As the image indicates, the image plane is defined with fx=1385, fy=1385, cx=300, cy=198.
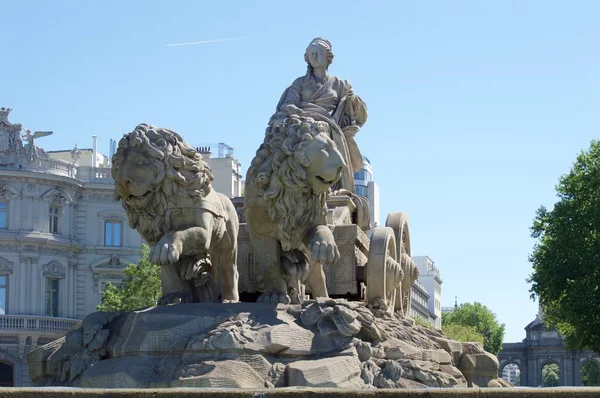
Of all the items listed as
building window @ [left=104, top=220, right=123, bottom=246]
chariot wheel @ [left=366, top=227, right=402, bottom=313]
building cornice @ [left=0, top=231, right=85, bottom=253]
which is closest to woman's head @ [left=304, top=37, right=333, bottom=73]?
chariot wheel @ [left=366, top=227, right=402, bottom=313]

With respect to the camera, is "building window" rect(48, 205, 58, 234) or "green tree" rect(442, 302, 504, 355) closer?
"building window" rect(48, 205, 58, 234)

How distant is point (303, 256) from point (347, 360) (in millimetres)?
2271

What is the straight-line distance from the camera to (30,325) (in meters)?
64.3

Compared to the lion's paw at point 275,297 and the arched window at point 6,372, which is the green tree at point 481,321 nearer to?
the arched window at point 6,372

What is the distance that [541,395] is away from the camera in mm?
11414

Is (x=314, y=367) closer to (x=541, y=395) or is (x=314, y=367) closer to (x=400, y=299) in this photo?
(x=541, y=395)

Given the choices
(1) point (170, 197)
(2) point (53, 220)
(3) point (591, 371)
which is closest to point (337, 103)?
(1) point (170, 197)

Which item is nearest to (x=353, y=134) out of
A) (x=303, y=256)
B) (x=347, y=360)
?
(x=303, y=256)

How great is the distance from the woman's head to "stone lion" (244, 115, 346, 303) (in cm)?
403

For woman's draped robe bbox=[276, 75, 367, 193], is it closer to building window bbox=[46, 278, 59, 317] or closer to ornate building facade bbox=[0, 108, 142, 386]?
ornate building facade bbox=[0, 108, 142, 386]

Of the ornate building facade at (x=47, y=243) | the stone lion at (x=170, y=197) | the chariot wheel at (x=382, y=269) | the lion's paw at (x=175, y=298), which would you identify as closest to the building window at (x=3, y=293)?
the ornate building facade at (x=47, y=243)

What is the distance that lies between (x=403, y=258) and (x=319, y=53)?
321 centimetres

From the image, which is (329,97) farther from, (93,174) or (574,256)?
(93,174)

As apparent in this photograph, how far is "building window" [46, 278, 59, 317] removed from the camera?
220ft
